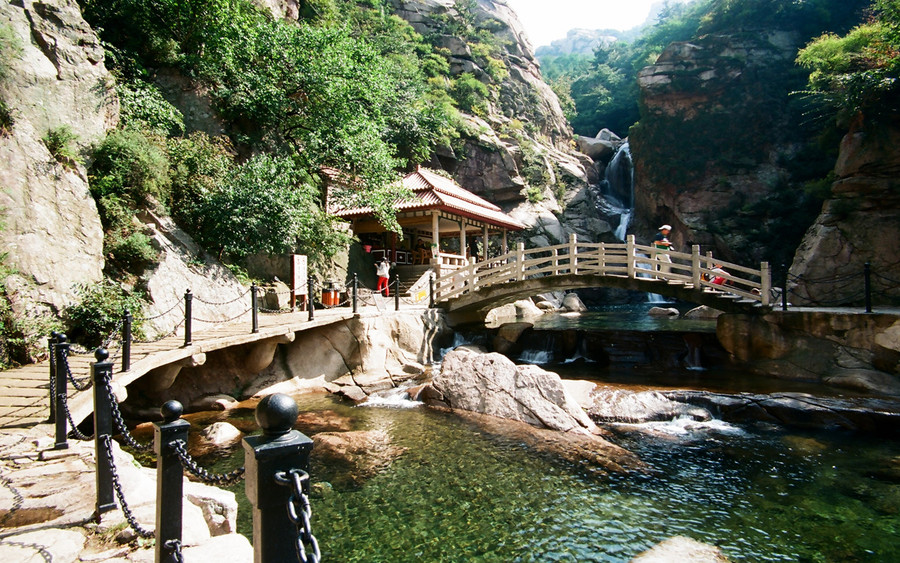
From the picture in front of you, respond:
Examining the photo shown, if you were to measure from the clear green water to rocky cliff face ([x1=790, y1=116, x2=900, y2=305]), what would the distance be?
9751mm

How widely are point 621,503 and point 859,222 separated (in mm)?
15089

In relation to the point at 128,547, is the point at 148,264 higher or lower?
higher

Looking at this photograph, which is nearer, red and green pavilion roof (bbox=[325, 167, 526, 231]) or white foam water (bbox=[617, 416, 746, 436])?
white foam water (bbox=[617, 416, 746, 436])

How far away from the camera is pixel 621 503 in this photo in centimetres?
542

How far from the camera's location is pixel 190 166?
11977 millimetres

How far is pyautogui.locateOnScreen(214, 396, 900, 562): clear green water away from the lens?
181 inches

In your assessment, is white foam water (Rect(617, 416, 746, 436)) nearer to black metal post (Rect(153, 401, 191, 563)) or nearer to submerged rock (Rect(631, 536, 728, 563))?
submerged rock (Rect(631, 536, 728, 563))

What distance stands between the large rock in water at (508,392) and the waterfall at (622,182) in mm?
27977

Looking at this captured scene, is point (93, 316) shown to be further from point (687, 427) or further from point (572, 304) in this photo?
point (572, 304)

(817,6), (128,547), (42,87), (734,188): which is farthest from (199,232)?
(817,6)

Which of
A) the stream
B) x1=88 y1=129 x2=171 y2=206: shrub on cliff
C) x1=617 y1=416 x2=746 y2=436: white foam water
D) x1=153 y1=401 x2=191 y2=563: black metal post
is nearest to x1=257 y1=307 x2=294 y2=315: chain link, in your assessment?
x1=88 y1=129 x2=171 y2=206: shrub on cliff

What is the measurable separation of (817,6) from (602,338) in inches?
1150

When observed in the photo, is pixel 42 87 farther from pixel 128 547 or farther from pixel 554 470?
pixel 554 470

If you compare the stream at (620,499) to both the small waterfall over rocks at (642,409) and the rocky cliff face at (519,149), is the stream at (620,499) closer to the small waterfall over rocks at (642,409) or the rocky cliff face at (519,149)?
the small waterfall over rocks at (642,409)
